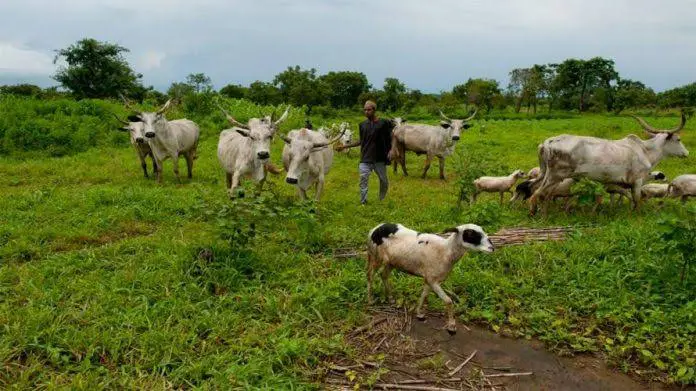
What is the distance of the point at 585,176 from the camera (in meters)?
7.99

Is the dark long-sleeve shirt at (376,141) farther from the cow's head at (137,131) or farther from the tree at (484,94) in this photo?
the tree at (484,94)

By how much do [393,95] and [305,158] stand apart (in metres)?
43.6

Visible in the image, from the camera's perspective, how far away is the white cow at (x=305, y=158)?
807 cm

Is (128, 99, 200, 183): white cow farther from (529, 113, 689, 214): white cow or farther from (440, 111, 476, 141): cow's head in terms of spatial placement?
(529, 113, 689, 214): white cow

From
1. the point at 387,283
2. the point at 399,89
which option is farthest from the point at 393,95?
the point at 387,283

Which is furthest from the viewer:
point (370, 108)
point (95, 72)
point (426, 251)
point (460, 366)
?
point (95, 72)

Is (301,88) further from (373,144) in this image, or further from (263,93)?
(373,144)

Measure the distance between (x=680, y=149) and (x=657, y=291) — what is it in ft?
16.7

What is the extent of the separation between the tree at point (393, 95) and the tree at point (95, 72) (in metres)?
23.0

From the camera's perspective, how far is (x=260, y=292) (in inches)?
204

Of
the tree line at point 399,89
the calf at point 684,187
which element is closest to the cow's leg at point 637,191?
the calf at point 684,187

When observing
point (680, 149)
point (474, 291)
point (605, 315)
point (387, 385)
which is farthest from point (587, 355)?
point (680, 149)

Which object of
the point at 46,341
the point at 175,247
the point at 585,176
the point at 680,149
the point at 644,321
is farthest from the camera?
the point at 680,149

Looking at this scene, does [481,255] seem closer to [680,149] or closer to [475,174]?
[475,174]
